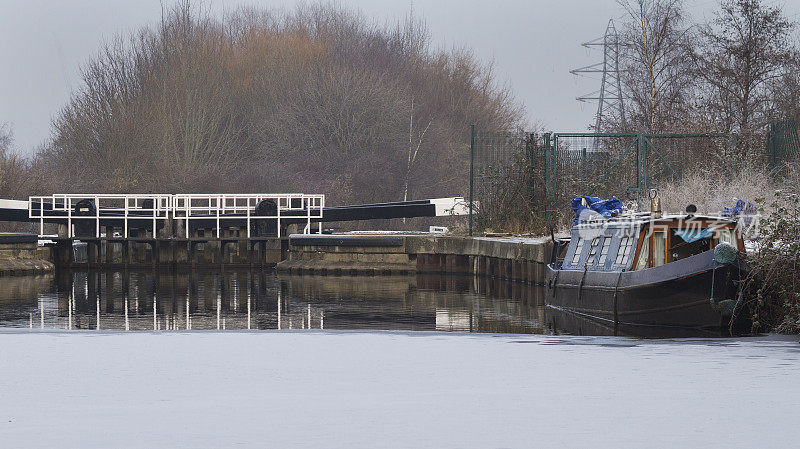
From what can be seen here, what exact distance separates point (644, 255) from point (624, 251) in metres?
0.61

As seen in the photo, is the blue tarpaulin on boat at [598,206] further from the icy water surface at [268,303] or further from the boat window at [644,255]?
the boat window at [644,255]

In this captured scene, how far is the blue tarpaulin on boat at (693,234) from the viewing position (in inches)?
677

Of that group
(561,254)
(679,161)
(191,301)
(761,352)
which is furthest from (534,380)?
(679,161)

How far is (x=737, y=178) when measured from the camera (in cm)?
2569

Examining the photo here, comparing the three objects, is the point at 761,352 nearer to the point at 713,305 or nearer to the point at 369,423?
the point at 713,305

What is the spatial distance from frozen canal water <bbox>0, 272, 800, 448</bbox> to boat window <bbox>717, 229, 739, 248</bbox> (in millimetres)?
2860

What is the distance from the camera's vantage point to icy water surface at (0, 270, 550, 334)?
1944 cm

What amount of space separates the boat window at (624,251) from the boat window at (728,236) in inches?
58.3

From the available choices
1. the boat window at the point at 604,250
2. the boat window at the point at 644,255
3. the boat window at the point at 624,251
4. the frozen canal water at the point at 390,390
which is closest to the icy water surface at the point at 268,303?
the boat window at the point at 604,250

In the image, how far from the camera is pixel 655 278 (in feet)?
55.6

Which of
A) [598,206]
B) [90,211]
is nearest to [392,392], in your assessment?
[598,206]

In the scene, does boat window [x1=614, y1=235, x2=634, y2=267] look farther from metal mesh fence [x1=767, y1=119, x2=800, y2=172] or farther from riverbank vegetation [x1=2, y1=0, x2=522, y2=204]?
riverbank vegetation [x1=2, y1=0, x2=522, y2=204]

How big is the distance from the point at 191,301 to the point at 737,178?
1195 cm

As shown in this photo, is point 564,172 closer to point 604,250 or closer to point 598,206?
point 598,206
